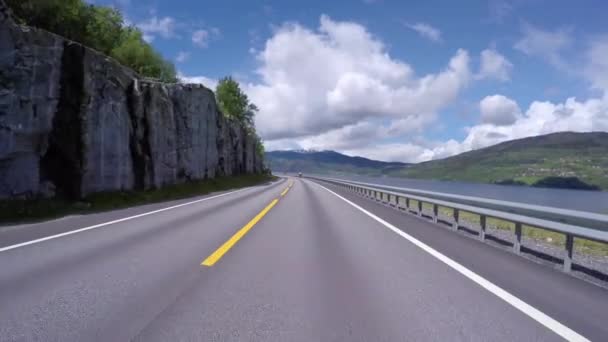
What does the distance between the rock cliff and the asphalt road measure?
22.1 ft

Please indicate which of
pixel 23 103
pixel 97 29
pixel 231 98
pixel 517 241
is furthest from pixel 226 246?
pixel 231 98

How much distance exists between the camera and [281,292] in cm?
449

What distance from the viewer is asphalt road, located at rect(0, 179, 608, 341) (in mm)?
3402

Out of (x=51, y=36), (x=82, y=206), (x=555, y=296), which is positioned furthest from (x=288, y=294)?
(x=51, y=36)

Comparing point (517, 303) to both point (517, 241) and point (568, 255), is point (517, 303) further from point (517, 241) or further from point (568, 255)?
point (517, 241)

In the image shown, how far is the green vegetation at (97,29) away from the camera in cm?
2395

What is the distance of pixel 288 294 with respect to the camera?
4422 millimetres

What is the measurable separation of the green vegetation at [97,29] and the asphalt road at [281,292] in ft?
58.0

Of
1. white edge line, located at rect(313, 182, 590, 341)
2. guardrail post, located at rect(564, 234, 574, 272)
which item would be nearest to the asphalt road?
white edge line, located at rect(313, 182, 590, 341)

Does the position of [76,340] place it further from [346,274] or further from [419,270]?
[419,270]

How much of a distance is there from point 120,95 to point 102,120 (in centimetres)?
258

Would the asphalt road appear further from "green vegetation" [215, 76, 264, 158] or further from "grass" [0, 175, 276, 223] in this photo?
"green vegetation" [215, 76, 264, 158]

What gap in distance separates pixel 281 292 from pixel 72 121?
15.2m

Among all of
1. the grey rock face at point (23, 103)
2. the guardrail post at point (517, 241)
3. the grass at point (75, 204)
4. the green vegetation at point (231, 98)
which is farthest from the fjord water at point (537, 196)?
the green vegetation at point (231, 98)
